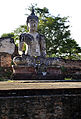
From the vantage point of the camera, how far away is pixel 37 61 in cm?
546

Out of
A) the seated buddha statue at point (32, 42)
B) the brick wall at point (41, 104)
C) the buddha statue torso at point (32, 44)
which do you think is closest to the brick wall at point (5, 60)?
the seated buddha statue at point (32, 42)

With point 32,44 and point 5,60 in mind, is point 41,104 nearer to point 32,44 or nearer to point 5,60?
point 32,44

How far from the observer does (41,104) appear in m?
1.91

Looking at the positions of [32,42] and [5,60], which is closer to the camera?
[32,42]

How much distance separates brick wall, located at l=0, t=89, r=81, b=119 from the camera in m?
1.83

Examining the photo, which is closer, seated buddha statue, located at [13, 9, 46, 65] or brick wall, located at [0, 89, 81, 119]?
brick wall, located at [0, 89, 81, 119]

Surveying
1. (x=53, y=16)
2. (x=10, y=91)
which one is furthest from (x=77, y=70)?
(x=53, y=16)

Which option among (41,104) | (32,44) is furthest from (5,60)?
(41,104)

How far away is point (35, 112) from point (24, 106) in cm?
17

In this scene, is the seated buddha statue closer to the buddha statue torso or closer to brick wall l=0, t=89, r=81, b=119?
the buddha statue torso

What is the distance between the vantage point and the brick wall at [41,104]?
6.00 ft

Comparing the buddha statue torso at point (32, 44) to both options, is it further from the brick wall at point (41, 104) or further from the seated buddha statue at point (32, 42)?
the brick wall at point (41, 104)

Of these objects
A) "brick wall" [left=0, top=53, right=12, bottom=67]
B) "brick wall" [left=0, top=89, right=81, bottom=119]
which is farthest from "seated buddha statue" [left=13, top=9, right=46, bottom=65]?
"brick wall" [left=0, top=89, right=81, bottom=119]

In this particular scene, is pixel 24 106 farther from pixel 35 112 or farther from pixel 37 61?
pixel 37 61
